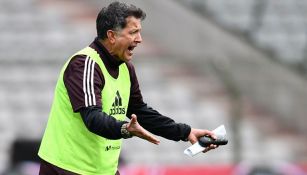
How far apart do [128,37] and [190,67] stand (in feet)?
21.1

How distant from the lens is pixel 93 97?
5.29m

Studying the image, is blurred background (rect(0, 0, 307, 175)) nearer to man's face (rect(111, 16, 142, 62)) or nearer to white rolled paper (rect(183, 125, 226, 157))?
white rolled paper (rect(183, 125, 226, 157))

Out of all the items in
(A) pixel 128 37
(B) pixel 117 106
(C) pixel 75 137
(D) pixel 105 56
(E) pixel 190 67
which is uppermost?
(E) pixel 190 67

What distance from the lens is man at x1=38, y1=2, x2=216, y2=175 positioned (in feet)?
17.6

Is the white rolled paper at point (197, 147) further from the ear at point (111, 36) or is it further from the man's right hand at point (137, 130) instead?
the ear at point (111, 36)

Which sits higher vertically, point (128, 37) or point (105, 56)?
point (128, 37)

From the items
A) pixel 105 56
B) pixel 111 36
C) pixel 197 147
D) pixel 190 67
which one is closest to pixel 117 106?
pixel 105 56

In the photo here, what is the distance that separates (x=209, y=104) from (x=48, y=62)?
92.1 inches

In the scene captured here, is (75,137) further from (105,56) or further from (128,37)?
(128,37)

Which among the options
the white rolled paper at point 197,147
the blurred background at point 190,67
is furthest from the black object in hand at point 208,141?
the blurred background at point 190,67

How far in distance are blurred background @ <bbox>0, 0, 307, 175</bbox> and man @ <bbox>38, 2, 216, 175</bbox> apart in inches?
191

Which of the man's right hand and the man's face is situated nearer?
the man's right hand

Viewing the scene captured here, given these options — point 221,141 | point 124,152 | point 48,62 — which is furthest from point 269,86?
point 221,141

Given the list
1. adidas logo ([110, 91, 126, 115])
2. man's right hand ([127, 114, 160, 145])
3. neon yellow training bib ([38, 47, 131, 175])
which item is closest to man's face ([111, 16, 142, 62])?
neon yellow training bib ([38, 47, 131, 175])
